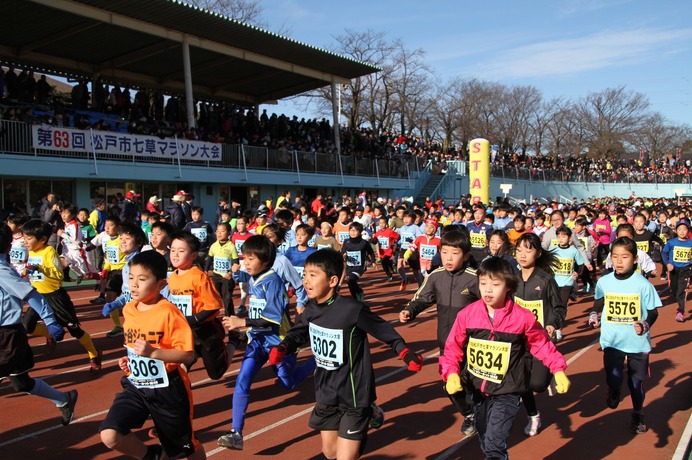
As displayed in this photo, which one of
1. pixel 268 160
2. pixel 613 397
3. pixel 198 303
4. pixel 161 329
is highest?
pixel 268 160

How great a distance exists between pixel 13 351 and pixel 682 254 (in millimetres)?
10784

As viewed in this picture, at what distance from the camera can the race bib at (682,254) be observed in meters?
11.4

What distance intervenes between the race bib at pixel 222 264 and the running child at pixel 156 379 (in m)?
5.57

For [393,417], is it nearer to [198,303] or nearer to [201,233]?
[198,303]

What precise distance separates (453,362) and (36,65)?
26622 millimetres

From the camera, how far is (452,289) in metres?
5.73

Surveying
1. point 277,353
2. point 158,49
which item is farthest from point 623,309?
point 158,49

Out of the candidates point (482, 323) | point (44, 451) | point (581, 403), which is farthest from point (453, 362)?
point (44, 451)

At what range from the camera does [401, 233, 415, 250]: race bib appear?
14258 millimetres

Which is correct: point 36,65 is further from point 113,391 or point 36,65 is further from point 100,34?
point 113,391

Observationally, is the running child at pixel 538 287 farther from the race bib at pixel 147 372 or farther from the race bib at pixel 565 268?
the race bib at pixel 147 372

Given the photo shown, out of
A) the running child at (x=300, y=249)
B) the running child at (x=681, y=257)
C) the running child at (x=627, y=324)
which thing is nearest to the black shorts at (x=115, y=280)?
the running child at (x=300, y=249)

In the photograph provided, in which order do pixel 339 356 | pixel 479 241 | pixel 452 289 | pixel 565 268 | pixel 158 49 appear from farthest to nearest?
1. pixel 158 49
2. pixel 479 241
3. pixel 565 268
4. pixel 452 289
5. pixel 339 356

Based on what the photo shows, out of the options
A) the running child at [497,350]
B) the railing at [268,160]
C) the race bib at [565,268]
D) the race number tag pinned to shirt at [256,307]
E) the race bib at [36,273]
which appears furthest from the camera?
the railing at [268,160]
